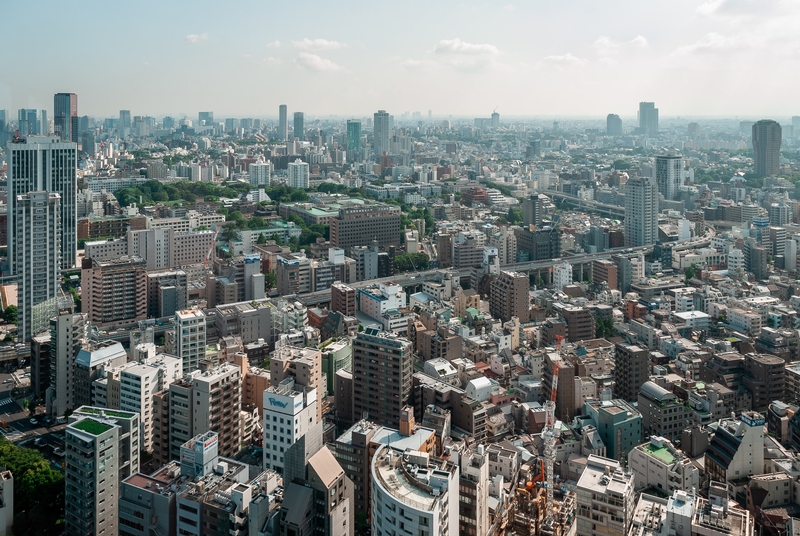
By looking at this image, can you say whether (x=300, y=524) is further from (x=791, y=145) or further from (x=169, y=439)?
(x=791, y=145)

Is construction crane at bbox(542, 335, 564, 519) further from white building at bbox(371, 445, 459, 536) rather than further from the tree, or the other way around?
the tree

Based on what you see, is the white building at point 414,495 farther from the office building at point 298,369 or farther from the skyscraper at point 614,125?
the skyscraper at point 614,125

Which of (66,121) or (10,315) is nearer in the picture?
(10,315)

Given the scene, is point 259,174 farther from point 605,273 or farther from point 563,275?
point 605,273

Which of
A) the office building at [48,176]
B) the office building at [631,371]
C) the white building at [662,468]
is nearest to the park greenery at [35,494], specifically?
the white building at [662,468]

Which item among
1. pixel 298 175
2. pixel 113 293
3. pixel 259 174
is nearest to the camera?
pixel 113 293

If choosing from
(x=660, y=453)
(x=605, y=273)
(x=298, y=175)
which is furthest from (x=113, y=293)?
(x=298, y=175)

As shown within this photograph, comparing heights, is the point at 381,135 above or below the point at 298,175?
above
